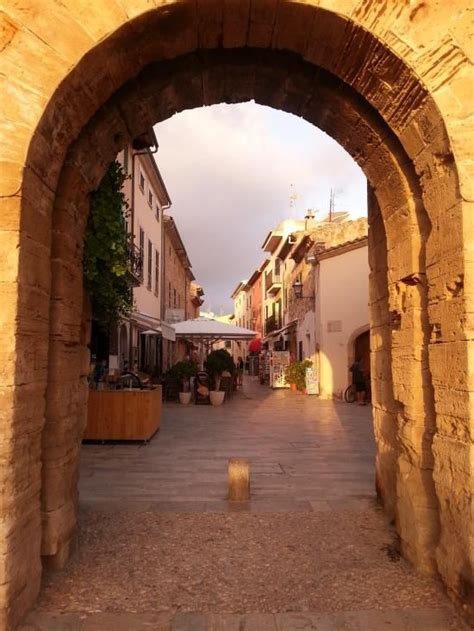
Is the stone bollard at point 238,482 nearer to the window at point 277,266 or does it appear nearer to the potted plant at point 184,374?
the potted plant at point 184,374

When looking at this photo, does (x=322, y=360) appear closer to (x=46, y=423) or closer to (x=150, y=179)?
(x=150, y=179)

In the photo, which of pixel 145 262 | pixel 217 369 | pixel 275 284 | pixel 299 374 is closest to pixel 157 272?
pixel 145 262

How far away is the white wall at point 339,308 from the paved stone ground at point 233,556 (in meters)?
9.53

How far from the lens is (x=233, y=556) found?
3.87 m

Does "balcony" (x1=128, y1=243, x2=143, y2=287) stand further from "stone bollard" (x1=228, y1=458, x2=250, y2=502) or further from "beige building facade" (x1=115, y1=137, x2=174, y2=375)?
"stone bollard" (x1=228, y1=458, x2=250, y2=502)

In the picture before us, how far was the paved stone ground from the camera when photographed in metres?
3.01

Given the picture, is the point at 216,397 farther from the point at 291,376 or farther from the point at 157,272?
the point at 157,272

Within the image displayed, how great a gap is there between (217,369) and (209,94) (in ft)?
35.6

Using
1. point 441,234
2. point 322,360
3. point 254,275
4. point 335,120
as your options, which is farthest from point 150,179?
point 254,275

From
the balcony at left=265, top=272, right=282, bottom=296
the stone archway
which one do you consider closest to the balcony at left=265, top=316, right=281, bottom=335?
the balcony at left=265, top=272, right=282, bottom=296

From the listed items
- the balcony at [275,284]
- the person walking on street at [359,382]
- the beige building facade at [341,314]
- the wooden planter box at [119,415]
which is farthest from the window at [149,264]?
the balcony at [275,284]

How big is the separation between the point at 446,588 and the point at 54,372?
287cm

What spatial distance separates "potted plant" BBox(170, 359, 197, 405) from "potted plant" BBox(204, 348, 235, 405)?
0.53m

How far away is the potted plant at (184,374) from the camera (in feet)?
46.3
